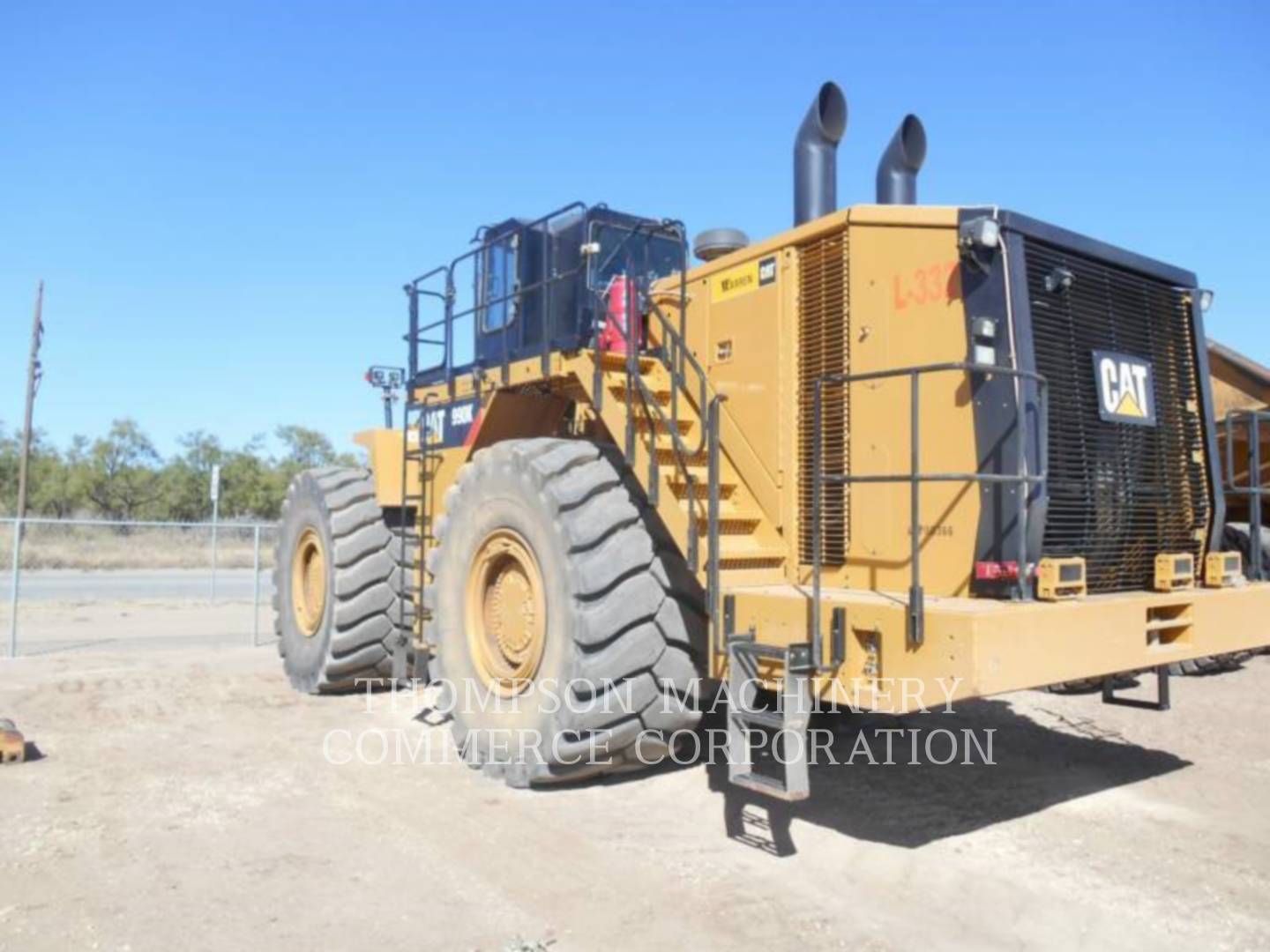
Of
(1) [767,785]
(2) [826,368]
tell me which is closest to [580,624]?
(1) [767,785]

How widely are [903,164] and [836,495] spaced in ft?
7.46

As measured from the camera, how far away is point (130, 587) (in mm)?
22594

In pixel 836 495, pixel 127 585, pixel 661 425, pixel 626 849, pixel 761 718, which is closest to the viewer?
pixel 761 718

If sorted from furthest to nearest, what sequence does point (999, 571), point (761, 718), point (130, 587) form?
point (130, 587), point (999, 571), point (761, 718)

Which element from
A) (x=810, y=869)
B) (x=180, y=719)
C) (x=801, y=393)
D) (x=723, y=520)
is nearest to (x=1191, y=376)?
(x=801, y=393)

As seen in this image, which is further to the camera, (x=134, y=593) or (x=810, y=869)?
(x=134, y=593)

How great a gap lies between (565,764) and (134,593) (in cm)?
1894

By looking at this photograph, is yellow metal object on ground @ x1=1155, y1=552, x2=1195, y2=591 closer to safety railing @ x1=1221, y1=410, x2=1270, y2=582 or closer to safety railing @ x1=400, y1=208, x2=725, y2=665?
safety railing @ x1=1221, y1=410, x2=1270, y2=582

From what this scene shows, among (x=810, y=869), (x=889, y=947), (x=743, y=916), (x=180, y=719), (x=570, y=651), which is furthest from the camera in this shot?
(x=180, y=719)

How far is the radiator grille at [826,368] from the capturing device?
550cm

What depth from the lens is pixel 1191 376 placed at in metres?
5.95

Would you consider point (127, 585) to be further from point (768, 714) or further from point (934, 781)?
point (768, 714)

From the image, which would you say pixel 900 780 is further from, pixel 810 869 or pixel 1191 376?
pixel 1191 376

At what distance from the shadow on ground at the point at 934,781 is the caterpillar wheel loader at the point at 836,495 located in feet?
1.92
